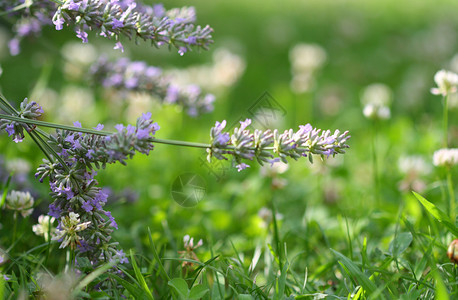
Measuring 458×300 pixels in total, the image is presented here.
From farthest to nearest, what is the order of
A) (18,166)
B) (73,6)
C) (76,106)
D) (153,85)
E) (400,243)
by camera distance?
1. (76,106)
2. (18,166)
3. (153,85)
4. (400,243)
5. (73,6)

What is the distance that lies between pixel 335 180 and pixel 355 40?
3061 mm

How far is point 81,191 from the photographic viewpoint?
4.10 ft

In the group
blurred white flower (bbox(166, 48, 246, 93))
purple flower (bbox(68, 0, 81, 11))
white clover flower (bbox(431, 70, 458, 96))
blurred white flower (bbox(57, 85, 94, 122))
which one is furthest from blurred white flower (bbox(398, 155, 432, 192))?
blurred white flower (bbox(57, 85, 94, 122))

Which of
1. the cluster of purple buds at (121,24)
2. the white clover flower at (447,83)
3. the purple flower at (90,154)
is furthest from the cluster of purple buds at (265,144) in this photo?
the white clover flower at (447,83)

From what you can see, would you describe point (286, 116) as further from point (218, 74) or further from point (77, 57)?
point (77, 57)

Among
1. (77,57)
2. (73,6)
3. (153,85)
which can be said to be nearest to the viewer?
(73,6)

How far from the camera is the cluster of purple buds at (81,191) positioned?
1197 mm

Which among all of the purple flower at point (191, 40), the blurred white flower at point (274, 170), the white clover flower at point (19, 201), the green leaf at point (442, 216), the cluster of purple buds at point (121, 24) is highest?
the cluster of purple buds at point (121, 24)

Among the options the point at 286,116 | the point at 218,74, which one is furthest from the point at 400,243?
the point at 286,116

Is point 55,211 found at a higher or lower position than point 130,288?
higher

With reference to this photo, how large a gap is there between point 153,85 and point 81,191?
0.84 m

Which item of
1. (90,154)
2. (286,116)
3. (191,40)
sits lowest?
(286,116)

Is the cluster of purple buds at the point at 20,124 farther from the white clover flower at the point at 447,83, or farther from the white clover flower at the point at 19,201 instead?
the white clover flower at the point at 447,83

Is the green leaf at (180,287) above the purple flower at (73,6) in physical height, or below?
below
